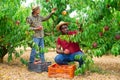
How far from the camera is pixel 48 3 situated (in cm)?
1114

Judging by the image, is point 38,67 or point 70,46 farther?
point 38,67

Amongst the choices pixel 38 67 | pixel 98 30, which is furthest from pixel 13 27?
pixel 98 30

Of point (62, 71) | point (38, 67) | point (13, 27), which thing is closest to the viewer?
point (62, 71)

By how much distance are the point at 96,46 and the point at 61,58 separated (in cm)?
118

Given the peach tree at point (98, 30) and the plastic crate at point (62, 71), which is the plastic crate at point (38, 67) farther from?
the peach tree at point (98, 30)

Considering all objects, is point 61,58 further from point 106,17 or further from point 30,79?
point 106,17

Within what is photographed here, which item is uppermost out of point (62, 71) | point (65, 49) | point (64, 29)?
point (64, 29)

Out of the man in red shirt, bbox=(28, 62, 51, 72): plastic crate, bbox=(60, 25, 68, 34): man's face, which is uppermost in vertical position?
bbox=(60, 25, 68, 34): man's face

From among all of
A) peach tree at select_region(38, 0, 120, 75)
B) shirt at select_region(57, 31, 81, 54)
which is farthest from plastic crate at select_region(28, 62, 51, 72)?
peach tree at select_region(38, 0, 120, 75)

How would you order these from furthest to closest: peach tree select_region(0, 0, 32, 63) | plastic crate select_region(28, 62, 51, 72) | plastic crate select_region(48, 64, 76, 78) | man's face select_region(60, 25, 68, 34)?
1. peach tree select_region(0, 0, 32, 63)
2. plastic crate select_region(28, 62, 51, 72)
3. man's face select_region(60, 25, 68, 34)
4. plastic crate select_region(48, 64, 76, 78)

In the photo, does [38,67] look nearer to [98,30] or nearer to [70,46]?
[70,46]

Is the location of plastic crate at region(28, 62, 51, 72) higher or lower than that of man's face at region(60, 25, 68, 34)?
lower

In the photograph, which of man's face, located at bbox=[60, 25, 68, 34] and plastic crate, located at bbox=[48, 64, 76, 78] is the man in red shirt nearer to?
man's face, located at bbox=[60, 25, 68, 34]

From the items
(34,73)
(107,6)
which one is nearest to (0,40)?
(34,73)
